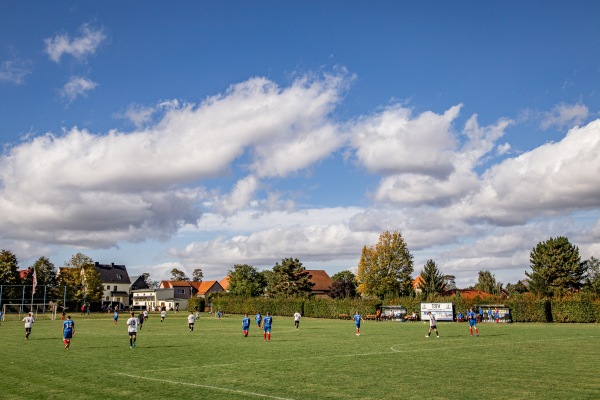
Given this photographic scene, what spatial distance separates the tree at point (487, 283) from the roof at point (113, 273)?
10748 centimetres

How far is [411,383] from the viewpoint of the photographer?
1888 cm

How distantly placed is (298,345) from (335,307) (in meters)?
55.2

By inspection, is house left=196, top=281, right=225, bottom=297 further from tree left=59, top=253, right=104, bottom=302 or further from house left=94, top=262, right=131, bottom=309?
tree left=59, top=253, right=104, bottom=302

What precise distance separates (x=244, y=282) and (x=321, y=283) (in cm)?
4598

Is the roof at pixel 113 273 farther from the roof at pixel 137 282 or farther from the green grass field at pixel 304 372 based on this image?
the green grass field at pixel 304 372

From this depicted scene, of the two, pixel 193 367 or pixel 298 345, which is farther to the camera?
pixel 298 345

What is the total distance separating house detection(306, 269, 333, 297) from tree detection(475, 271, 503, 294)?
41966mm

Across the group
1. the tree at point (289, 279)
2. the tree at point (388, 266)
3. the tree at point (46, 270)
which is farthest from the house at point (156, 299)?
the tree at point (388, 266)

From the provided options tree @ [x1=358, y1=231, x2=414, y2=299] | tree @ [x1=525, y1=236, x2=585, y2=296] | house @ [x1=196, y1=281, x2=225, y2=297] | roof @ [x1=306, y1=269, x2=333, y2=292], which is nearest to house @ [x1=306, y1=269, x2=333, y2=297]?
roof @ [x1=306, y1=269, x2=333, y2=292]

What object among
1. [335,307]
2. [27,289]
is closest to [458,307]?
[335,307]

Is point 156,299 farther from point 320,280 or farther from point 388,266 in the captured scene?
point 388,266

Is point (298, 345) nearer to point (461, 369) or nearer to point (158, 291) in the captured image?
point (461, 369)

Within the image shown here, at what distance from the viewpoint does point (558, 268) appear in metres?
101

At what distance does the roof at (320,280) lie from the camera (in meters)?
161
